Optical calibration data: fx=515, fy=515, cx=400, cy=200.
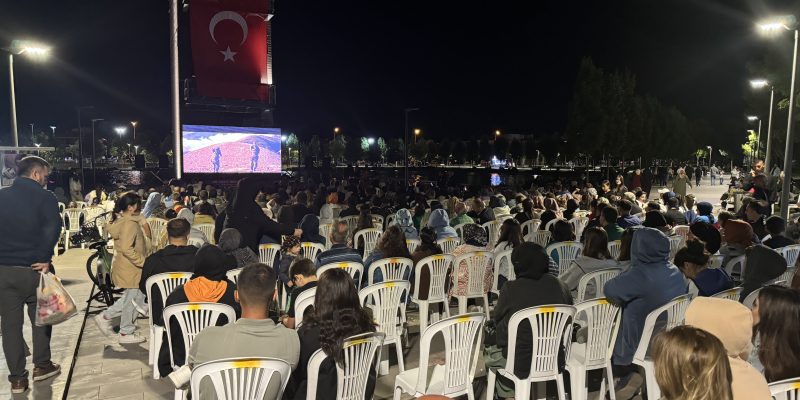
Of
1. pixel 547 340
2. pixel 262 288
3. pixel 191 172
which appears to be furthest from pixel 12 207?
pixel 191 172

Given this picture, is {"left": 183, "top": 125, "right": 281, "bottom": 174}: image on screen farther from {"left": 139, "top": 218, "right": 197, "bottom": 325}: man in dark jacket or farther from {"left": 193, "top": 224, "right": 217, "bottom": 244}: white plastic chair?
{"left": 139, "top": 218, "right": 197, "bottom": 325}: man in dark jacket

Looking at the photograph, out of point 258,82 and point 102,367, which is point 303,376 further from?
point 258,82

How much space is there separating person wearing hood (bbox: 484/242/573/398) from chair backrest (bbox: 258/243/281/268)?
341 centimetres

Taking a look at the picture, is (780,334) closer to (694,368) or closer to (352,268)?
(694,368)

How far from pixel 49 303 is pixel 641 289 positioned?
457cm

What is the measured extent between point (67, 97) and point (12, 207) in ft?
339

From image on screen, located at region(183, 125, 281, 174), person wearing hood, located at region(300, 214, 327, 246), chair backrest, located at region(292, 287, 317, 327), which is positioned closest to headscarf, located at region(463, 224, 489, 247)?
person wearing hood, located at region(300, 214, 327, 246)

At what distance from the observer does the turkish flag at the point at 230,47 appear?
68.5 feet

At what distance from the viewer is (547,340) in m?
3.42

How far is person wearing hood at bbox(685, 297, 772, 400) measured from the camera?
1.99 m

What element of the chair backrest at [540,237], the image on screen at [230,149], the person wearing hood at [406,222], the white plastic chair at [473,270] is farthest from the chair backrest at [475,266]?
the image on screen at [230,149]

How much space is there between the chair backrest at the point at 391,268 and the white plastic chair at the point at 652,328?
229cm

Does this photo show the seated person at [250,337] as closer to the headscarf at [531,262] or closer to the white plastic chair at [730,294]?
the headscarf at [531,262]

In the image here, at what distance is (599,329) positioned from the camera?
3.74 m
